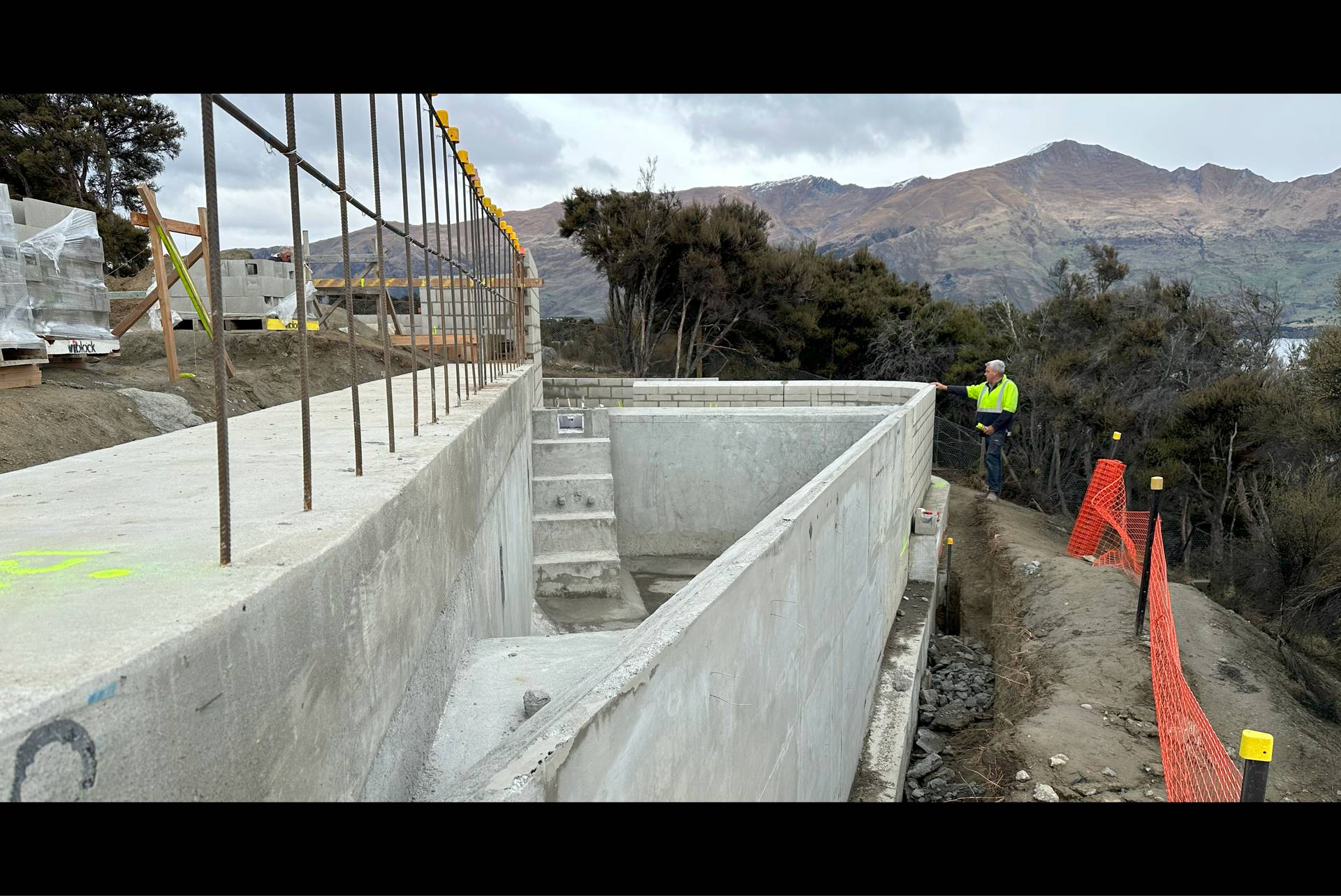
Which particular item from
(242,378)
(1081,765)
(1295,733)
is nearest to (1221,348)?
(1295,733)

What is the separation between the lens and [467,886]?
1014mm

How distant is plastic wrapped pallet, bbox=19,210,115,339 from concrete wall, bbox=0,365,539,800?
528 centimetres

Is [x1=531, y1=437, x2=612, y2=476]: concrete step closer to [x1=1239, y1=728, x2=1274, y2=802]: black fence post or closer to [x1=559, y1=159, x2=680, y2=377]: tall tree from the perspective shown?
[x1=1239, y1=728, x2=1274, y2=802]: black fence post

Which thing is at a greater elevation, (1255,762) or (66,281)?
(66,281)

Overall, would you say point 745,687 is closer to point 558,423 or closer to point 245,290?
point 558,423

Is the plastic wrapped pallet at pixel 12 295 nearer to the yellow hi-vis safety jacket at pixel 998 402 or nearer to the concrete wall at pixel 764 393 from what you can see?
the concrete wall at pixel 764 393

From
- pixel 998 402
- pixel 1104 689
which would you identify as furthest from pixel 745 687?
pixel 998 402

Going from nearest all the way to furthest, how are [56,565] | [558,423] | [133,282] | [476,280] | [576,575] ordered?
[56,565]
[476,280]
[576,575]
[558,423]
[133,282]

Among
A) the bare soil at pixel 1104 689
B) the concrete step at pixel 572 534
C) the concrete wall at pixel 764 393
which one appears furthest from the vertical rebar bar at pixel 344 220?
the concrete wall at pixel 764 393

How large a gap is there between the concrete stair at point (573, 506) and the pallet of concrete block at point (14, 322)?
4963 millimetres

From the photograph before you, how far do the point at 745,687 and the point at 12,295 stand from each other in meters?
7.24

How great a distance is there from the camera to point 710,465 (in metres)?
10.9

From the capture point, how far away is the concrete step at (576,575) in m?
9.33

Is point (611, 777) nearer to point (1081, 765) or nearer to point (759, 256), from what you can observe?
point (1081, 765)
